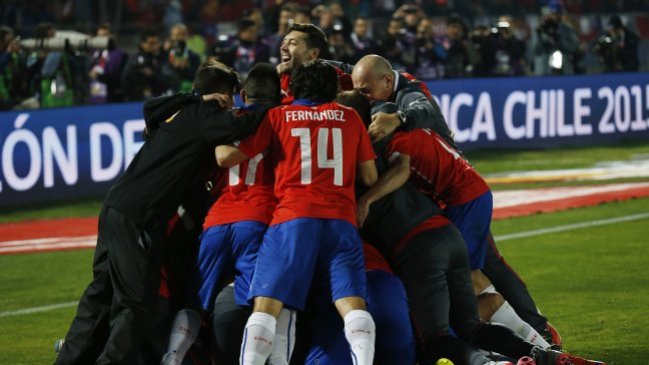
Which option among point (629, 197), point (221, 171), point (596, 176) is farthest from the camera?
point (596, 176)

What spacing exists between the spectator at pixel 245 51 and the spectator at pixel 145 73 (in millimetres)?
863

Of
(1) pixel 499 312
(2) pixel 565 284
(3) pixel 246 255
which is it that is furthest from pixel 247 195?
(2) pixel 565 284

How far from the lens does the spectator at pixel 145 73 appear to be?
18766 millimetres

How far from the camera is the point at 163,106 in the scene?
7.66 m

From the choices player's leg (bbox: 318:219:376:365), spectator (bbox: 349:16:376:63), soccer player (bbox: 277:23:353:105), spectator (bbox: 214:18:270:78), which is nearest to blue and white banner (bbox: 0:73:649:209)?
spectator (bbox: 349:16:376:63)

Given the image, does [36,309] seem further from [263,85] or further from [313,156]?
[313,156]

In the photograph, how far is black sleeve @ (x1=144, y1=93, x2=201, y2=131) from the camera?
7605 mm

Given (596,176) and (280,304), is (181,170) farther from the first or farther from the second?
(596,176)

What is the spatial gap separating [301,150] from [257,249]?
0.59m

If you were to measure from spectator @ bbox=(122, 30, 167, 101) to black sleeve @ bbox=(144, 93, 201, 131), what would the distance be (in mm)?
10678

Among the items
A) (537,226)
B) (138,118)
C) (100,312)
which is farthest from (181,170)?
(138,118)

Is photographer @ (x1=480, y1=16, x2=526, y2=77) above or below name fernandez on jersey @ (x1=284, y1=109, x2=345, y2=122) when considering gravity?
below

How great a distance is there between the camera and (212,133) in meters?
7.35

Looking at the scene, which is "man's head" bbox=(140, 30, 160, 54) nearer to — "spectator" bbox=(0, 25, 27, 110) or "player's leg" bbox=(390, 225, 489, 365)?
"spectator" bbox=(0, 25, 27, 110)
